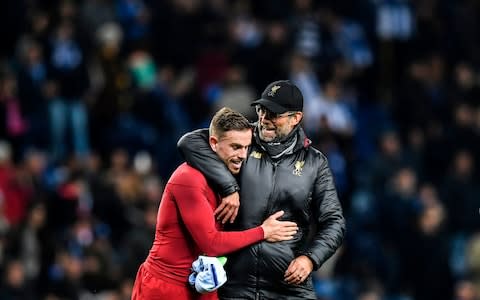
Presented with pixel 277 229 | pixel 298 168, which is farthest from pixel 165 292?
pixel 298 168

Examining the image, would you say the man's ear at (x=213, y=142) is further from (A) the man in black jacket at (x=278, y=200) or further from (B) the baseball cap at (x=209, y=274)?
(B) the baseball cap at (x=209, y=274)

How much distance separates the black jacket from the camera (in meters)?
8.55

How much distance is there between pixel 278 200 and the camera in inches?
338

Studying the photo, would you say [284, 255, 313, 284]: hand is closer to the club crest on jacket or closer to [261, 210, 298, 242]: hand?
[261, 210, 298, 242]: hand

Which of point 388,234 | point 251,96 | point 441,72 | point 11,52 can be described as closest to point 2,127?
point 11,52

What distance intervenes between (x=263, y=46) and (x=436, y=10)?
4.24 m

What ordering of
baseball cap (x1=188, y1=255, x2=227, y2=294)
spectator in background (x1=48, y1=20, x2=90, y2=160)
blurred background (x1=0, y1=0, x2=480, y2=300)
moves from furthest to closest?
spectator in background (x1=48, y1=20, x2=90, y2=160)
blurred background (x1=0, y1=0, x2=480, y2=300)
baseball cap (x1=188, y1=255, x2=227, y2=294)

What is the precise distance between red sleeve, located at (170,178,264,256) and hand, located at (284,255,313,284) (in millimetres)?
374

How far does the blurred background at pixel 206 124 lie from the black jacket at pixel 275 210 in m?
5.63

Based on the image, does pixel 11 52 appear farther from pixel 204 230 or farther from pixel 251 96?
pixel 204 230

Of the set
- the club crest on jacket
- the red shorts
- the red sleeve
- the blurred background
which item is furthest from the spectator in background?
the red sleeve

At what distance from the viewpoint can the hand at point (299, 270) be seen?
27.8 feet

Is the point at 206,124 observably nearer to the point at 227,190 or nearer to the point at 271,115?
the point at 271,115

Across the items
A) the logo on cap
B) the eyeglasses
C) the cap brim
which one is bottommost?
the eyeglasses
